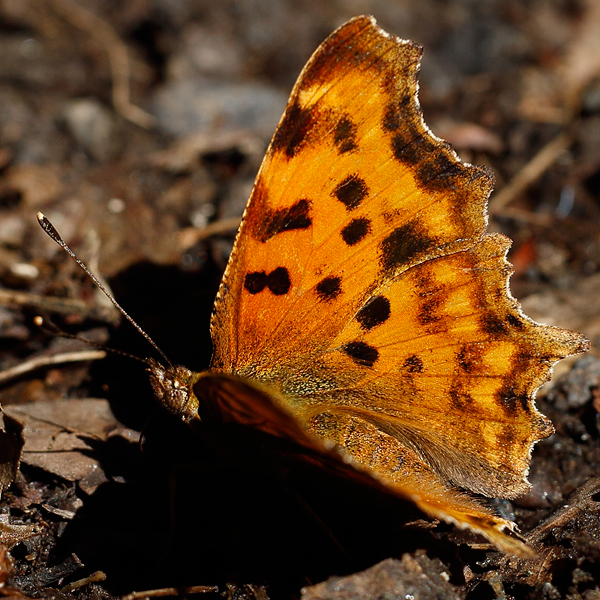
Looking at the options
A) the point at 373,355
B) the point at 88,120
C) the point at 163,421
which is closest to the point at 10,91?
the point at 88,120

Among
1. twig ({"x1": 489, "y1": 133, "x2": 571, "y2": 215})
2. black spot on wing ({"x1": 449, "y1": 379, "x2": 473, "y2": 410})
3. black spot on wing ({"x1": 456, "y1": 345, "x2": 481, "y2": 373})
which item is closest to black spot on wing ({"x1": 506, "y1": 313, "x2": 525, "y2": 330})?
black spot on wing ({"x1": 456, "y1": 345, "x2": 481, "y2": 373})

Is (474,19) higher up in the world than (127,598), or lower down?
higher up

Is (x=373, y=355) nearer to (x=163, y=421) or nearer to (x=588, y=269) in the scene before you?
(x=163, y=421)

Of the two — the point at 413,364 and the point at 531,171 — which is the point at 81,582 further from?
the point at 531,171

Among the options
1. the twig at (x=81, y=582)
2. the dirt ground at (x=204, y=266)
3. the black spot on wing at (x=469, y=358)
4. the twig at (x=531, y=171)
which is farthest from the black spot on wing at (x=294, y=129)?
the twig at (x=531, y=171)

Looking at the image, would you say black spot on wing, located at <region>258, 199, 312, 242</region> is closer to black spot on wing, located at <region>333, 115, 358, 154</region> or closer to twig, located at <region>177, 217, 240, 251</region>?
black spot on wing, located at <region>333, 115, 358, 154</region>

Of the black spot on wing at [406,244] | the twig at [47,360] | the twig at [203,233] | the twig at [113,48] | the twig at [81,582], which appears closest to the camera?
the twig at [81,582]

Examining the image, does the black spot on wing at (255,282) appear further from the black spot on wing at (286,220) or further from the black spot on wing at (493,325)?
the black spot on wing at (493,325)
